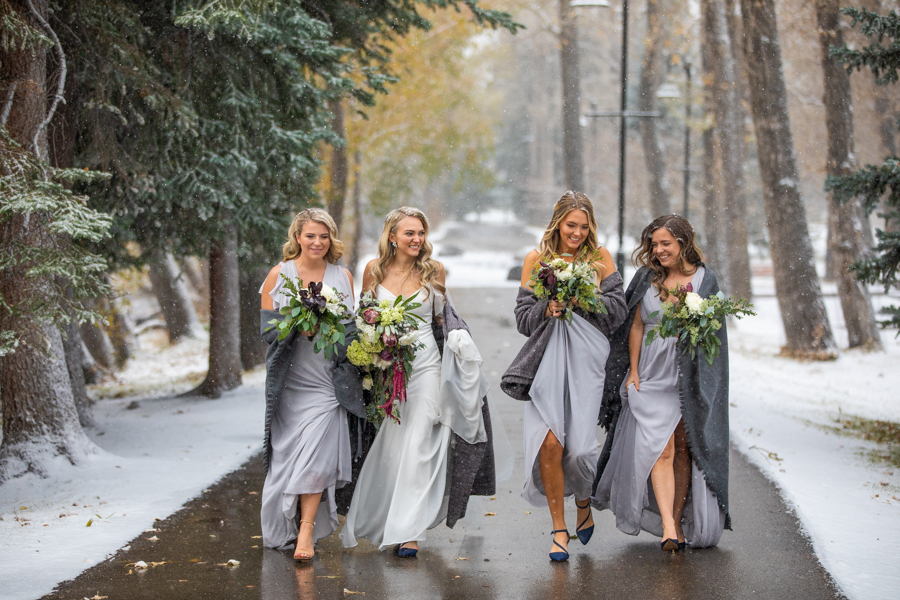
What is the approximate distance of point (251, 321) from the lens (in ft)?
49.0

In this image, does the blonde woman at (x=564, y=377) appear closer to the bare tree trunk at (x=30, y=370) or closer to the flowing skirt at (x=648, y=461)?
the flowing skirt at (x=648, y=461)

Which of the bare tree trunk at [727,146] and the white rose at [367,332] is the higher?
the bare tree trunk at [727,146]

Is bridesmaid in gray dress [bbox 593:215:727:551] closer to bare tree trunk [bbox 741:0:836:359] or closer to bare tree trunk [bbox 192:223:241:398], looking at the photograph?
bare tree trunk [bbox 192:223:241:398]

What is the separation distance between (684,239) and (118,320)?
51.9ft

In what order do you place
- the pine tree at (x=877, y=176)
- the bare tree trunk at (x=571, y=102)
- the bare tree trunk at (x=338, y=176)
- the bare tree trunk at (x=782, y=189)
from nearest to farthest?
1. the pine tree at (x=877, y=176)
2. the bare tree trunk at (x=782, y=189)
3. the bare tree trunk at (x=338, y=176)
4. the bare tree trunk at (x=571, y=102)

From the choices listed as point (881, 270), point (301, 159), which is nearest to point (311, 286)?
point (301, 159)

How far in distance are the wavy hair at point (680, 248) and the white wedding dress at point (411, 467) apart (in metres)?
1.54

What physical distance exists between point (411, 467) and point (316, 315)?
1.17 meters

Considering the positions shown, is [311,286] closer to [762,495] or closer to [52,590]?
[52,590]

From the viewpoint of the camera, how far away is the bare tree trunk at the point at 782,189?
16.6 metres

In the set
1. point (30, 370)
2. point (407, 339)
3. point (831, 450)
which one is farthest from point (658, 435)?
point (30, 370)

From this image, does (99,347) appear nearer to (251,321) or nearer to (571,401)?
(251,321)

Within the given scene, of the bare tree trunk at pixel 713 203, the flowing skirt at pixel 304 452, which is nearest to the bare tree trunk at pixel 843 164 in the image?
the bare tree trunk at pixel 713 203

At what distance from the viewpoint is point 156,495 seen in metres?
7.28
